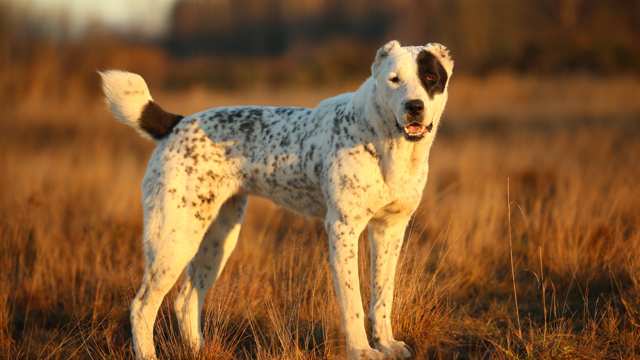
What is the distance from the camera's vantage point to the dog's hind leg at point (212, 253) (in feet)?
19.1

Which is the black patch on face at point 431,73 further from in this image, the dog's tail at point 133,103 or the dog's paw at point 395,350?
the dog's tail at point 133,103

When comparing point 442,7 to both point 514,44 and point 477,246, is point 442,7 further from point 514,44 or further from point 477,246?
point 477,246

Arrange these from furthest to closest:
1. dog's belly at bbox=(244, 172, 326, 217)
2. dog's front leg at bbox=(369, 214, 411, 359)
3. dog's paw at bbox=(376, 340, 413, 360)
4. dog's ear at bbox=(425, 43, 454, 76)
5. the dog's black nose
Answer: dog's belly at bbox=(244, 172, 326, 217), dog's front leg at bbox=(369, 214, 411, 359), dog's paw at bbox=(376, 340, 413, 360), dog's ear at bbox=(425, 43, 454, 76), the dog's black nose

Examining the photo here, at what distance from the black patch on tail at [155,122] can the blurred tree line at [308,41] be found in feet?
40.9

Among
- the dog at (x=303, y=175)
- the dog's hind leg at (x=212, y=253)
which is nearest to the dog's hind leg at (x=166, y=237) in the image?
the dog at (x=303, y=175)

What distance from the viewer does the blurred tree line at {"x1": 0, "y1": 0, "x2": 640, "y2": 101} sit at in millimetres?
18375

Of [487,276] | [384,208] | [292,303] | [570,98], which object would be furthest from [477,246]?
[570,98]

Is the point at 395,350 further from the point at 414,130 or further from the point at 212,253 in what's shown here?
the point at 212,253

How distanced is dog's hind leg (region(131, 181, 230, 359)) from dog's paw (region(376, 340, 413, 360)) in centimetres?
147

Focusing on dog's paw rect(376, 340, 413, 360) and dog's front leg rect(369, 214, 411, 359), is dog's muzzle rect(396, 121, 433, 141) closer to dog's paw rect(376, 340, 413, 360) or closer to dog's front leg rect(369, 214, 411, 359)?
dog's front leg rect(369, 214, 411, 359)

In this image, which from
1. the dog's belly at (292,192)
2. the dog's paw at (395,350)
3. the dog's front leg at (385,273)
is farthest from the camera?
the dog's belly at (292,192)

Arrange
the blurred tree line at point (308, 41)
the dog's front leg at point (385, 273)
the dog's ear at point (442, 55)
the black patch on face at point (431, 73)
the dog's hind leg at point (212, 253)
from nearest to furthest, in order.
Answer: the black patch on face at point (431, 73)
the dog's ear at point (442, 55)
the dog's front leg at point (385, 273)
the dog's hind leg at point (212, 253)
the blurred tree line at point (308, 41)

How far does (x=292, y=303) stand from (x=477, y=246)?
215cm

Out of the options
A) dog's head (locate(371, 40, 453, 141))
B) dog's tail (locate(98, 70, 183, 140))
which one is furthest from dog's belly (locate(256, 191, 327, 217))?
dog's tail (locate(98, 70, 183, 140))
